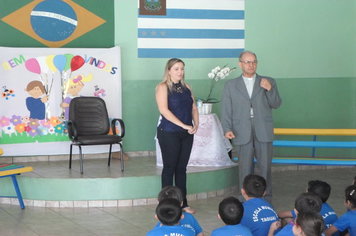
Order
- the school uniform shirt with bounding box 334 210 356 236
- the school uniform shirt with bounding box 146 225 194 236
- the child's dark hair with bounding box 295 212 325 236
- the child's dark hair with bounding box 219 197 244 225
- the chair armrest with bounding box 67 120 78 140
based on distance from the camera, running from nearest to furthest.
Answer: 1. the child's dark hair with bounding box 295 212 325 236
2. the school uniform shirt with bounding box 146 225 194 236
3. the child's dark hair with bounding box 219 197 244 225
4. the school uniform shirt with bounding box 334 210 356 236
5. the chair armrest with bounding box 67 120 78 140

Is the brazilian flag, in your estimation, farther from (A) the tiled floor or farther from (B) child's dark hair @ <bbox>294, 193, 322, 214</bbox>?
(B) child's dark hair @ <bbox>294, 193, 322, 214</bbox>

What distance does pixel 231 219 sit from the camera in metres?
3.84

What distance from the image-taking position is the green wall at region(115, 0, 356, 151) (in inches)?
351

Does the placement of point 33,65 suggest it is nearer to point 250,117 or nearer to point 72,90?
point 72,90

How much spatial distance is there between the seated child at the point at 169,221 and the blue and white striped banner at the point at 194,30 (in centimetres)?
484

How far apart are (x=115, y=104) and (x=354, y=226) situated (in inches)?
179

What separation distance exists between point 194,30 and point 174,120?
2998 mm

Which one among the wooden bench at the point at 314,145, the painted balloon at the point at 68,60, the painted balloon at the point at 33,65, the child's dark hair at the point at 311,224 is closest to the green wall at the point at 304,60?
the wooden bench at the point at 314,145

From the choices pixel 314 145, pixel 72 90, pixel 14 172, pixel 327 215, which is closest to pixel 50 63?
pixel 72 90

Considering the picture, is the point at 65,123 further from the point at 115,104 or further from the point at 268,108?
the point at 268,108

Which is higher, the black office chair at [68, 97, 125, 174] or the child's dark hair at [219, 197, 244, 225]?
the black office chair at [68, 97, 125, 174]

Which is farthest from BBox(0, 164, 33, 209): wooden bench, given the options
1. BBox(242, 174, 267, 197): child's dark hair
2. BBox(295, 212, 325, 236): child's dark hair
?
BBox(295, 212, 325, 236): child's dark hair

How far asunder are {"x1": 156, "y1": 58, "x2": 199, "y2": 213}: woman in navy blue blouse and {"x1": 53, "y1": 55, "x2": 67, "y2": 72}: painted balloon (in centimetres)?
231

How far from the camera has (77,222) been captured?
19.5 ft
